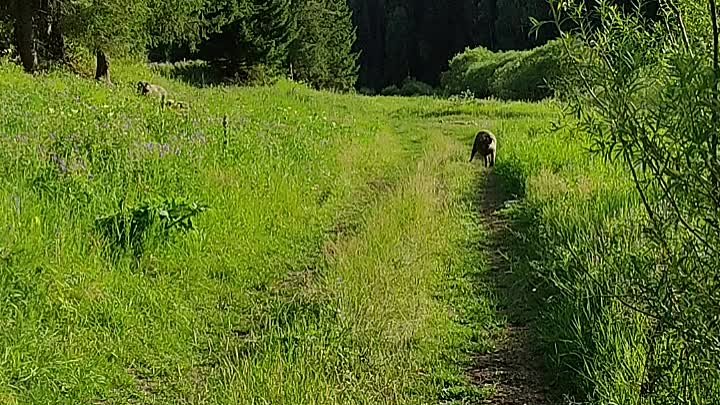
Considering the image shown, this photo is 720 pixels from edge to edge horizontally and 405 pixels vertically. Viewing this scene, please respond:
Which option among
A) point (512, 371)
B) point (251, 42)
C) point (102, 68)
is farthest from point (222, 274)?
point (251, 42)

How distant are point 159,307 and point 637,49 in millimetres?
3592

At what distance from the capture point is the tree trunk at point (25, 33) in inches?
693

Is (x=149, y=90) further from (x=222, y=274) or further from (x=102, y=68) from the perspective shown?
(x=222, y=274)

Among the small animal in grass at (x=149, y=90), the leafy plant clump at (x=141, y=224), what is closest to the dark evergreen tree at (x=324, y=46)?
the small animal in grass at (x=149, y=90)

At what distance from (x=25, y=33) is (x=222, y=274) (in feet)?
45.6

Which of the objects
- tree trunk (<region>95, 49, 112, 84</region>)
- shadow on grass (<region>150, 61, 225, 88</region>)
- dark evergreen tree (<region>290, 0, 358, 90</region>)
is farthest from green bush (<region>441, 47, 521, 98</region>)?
tree trunk (<region>95, 49, 112, 84</region>)

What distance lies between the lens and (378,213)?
8250mm

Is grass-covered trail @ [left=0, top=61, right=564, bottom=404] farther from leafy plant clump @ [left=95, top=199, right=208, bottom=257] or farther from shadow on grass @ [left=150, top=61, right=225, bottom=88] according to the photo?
shadow on grass @ [left=150, top=61, right=225, bottom=88]

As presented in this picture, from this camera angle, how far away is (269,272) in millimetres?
6422

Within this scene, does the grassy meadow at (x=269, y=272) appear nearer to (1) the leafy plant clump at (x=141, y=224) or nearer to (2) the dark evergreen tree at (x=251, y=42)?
(1) the leafy plant clump at (x=141, y=224)

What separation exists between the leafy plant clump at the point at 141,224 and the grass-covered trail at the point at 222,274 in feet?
0.05

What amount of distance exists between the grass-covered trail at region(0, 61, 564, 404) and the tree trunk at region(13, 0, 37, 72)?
813cm

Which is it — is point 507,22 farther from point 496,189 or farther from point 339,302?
point 339,302

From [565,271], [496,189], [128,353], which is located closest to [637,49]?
[565,271]
